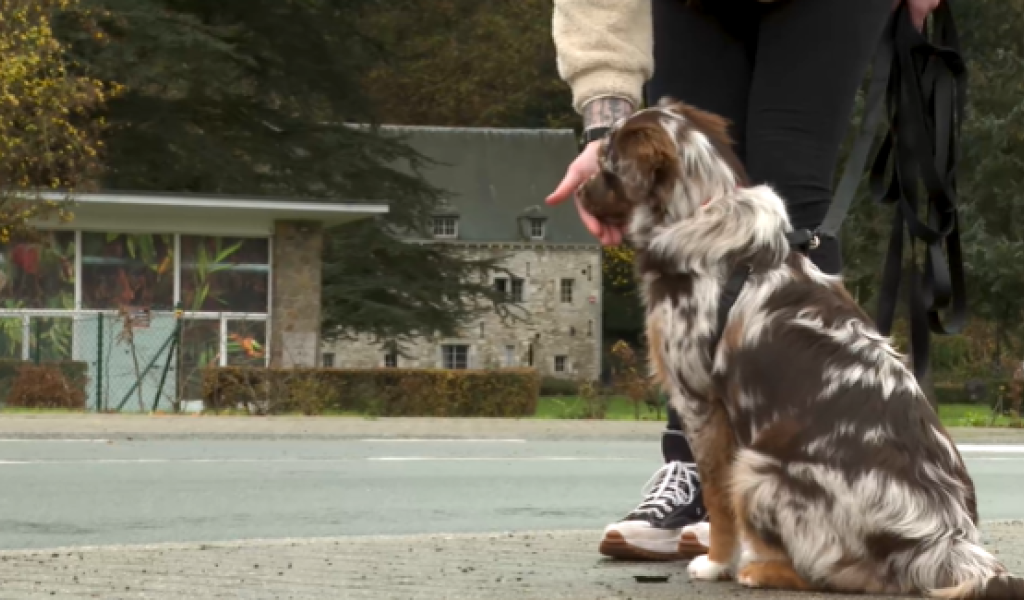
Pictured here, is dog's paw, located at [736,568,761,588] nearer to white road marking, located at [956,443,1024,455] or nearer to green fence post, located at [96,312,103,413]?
white road marking, located at [956,443,1024,455]

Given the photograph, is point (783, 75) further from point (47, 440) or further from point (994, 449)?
point (994, 449)

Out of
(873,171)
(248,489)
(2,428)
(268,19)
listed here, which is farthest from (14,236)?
(873,171)

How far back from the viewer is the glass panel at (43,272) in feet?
112

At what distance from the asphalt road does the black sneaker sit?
3265mm

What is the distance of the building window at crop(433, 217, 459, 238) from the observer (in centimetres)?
8081

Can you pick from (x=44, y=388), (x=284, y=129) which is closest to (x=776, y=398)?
(x=44, y=388)

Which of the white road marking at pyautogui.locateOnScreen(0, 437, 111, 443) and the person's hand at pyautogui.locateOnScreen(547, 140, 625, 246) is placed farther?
the white road marking at pyautogui.locateOnScreen(0, 437, 111, 443)

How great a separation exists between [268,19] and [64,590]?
3989 cm

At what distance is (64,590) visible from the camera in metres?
4.39

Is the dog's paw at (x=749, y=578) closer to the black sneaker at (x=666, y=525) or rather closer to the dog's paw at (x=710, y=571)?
the dog's paw at (x=710, y=571)

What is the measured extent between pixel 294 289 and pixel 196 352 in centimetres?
401

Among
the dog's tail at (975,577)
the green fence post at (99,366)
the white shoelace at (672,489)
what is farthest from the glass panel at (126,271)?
the dog's tail at (975,577)

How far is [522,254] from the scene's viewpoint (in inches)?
3270

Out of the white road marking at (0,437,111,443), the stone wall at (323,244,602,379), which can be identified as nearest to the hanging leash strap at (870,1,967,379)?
the white road marking at (0,437,111,443)
